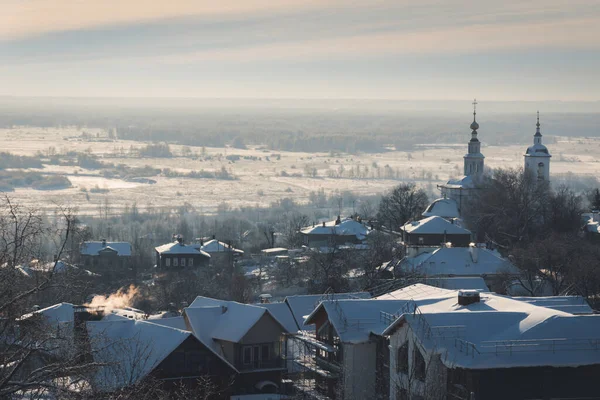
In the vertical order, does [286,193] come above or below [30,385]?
below

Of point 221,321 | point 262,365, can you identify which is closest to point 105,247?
point 221,321

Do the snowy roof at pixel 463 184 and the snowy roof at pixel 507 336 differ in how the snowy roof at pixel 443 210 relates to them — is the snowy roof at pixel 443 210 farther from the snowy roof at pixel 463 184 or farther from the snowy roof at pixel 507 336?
the snowy roof at pixel 507 336

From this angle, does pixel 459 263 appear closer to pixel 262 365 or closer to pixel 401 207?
pixel 262 365

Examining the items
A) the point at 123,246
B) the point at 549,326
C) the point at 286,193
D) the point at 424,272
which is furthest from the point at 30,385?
the point at 286,193

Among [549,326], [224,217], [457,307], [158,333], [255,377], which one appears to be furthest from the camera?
[224,217]

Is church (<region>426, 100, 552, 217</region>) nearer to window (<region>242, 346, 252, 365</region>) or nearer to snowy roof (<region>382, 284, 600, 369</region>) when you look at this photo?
window (<region>242, 346, 252, 365</region>)

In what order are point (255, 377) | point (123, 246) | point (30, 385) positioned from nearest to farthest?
point (30, 385) → point (255, 377) → point (123, 246)

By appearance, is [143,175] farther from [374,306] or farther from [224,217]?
[374,306]
